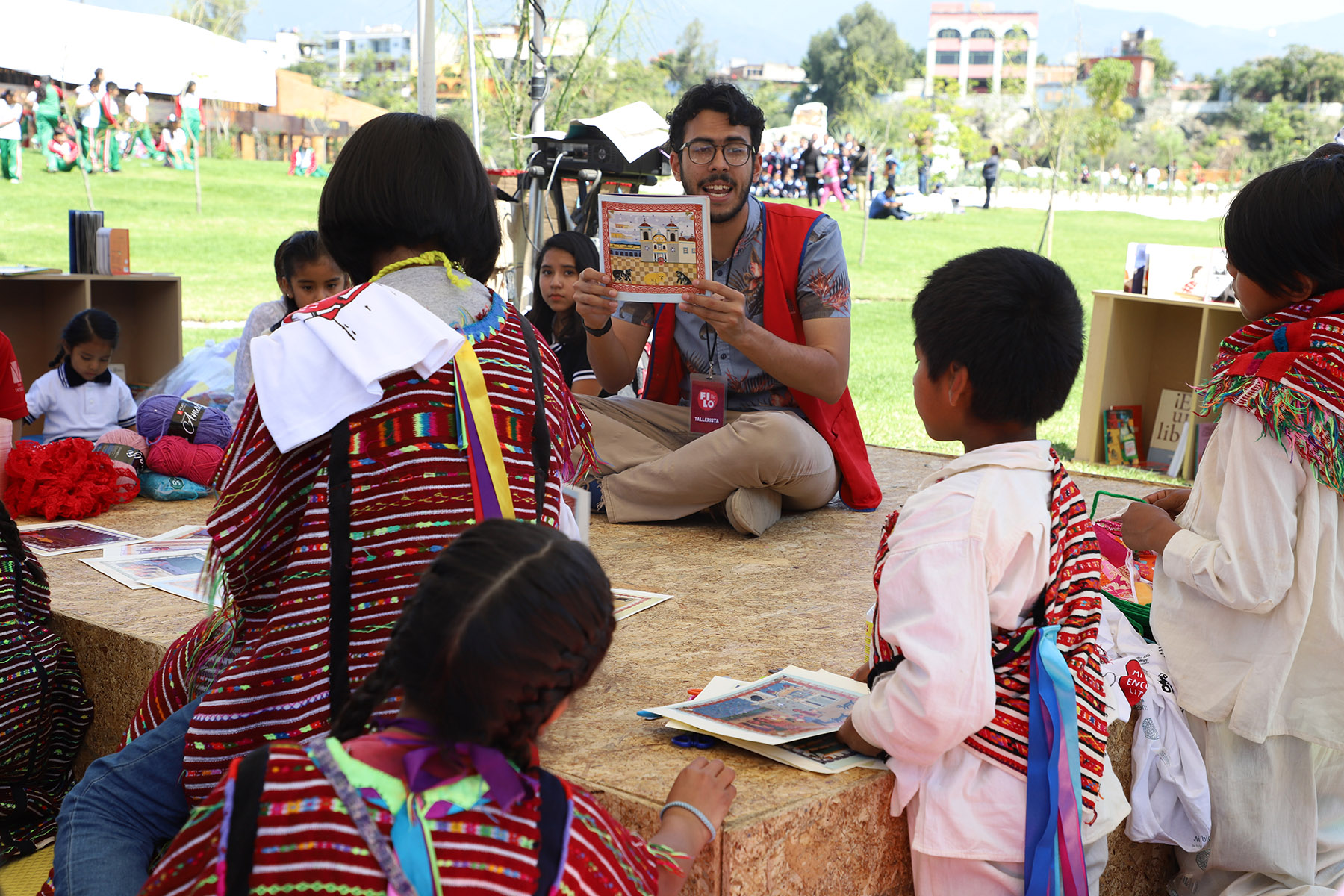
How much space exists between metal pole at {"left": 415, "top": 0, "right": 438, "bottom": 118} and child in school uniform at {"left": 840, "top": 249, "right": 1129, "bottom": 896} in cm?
604

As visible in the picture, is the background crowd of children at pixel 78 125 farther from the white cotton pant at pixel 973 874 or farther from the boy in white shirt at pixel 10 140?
the white cotton pant at pixel 973 874

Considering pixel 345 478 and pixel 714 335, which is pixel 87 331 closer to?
pixel 714 335

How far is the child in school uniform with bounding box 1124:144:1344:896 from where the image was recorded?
210 centimetres

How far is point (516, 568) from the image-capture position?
3.96 ft

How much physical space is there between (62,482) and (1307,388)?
3.73 meters

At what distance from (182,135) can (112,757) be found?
93.3 ft

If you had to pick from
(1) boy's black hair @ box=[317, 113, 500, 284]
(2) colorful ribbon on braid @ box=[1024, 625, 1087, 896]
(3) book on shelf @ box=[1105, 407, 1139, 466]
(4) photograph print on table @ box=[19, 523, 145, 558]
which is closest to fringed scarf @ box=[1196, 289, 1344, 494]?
(2) colorful ribbon on braid @ box=[1024, 625, 1087, 896]

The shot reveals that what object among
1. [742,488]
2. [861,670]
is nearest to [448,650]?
[861,670]

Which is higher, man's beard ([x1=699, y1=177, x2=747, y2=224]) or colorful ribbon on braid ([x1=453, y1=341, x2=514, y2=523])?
man's beard ([x1=699, y1=177, x2=747, y2=224])

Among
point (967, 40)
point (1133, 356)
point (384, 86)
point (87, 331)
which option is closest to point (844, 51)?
point (384, 86)

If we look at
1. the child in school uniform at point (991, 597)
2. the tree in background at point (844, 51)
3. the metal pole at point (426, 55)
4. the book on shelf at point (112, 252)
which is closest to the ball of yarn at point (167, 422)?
the book on shelf at point (112, 252)

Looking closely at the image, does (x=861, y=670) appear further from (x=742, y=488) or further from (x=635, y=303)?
(x=635, y=303)

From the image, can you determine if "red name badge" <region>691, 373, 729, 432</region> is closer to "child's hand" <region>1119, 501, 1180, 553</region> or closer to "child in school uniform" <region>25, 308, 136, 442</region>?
"child's hand" <region>1119, 501, 1180, 553</region>

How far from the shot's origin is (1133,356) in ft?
21.7
